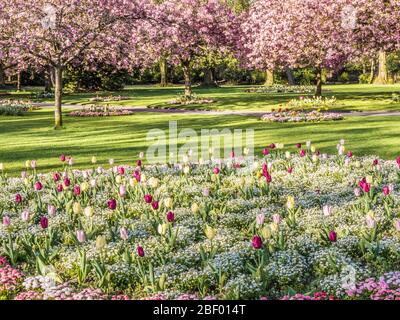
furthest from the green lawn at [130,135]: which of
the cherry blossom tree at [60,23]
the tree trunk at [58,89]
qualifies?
the cherry blossom tree at [60,23]

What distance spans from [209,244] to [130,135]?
45.7ft

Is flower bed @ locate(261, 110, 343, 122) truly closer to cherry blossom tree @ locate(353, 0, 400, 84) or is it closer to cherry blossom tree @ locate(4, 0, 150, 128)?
cherry blossom tree @ locate(4, 0, 150, 128)

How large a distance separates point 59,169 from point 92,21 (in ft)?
39.4

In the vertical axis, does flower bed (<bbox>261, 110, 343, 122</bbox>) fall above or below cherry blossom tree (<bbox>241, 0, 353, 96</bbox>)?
below

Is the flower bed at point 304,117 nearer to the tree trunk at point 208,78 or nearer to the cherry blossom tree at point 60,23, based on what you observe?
the cherry blossom tree at point 60,23

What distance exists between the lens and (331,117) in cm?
2431

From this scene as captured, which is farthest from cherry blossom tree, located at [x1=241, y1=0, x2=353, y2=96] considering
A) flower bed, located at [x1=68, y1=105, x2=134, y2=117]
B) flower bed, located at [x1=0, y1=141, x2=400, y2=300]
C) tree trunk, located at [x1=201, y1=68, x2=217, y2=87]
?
tree trunk, located at [x1=201, y1=68, x2=217, y2=87]

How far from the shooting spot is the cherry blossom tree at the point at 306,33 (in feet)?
109

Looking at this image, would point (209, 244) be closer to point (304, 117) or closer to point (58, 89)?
point (58, 89)

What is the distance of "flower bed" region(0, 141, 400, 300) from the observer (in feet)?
19.0

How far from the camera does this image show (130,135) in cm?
2072

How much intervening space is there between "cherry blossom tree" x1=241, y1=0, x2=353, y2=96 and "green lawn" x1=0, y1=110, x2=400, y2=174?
33.1 feet
